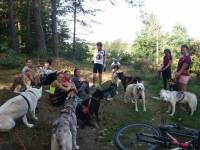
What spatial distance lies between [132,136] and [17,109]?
279 centimetres

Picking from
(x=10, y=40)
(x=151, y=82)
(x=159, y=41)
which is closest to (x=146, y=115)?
(x=151, y=82)

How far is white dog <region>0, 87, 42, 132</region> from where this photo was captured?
313 inches

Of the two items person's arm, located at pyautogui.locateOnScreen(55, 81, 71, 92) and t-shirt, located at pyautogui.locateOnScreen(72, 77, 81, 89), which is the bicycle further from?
t-shirt, located at pyautogui.locateOnScreen(72, 77, 81, 89)

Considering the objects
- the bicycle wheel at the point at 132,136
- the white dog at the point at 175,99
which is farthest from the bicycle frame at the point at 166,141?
the white dog at the point at 175,99

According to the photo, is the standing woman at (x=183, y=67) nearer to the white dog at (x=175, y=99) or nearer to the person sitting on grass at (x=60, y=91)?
the white dog at (x=175, y=99)

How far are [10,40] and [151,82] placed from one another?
8701 mm

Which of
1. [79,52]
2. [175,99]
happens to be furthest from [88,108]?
[79,52]

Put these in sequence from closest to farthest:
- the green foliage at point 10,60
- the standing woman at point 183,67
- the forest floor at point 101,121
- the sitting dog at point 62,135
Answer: the sitting dog at point 62,135, the forest floor at point 101,121, the standing woman at point 183,67, the green foliage at point 10,60

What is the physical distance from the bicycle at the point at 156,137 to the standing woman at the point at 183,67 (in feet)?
13.4

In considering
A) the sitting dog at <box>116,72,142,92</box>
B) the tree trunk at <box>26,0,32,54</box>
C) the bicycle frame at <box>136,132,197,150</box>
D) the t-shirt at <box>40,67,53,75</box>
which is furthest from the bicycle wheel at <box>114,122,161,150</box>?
the tree trunk at <box>26,0,32,54</box>

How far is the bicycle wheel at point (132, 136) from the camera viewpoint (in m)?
7.42

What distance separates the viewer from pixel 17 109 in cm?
839

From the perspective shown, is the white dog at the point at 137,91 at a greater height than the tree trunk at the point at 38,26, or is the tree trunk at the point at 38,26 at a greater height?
the tree trunk at the point at 38,26

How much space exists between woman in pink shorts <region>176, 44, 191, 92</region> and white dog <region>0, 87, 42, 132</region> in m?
4.57
